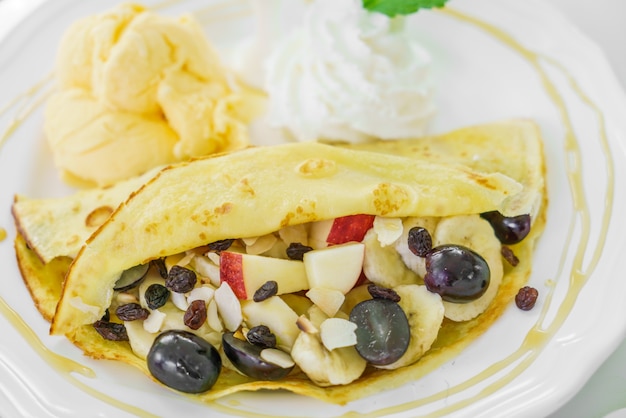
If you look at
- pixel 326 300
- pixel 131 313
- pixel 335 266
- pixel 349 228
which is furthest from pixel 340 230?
pixel 131 313

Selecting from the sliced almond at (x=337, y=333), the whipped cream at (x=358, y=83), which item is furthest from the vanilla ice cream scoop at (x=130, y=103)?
the sliced almond at (x=337, y=333)

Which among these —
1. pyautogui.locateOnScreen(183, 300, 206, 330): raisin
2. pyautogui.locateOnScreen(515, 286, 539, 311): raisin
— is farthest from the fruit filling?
pyautogui.locateOnScreen(515, 286, 539, 311): raisin

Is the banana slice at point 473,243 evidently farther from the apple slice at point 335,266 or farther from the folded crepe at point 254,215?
the apple slice at point 335,266

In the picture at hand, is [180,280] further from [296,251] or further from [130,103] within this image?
[130,103]

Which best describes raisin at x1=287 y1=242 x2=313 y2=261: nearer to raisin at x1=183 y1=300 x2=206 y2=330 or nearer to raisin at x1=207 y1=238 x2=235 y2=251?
raisin at x1=207 y1=238 x2=235 y2=251

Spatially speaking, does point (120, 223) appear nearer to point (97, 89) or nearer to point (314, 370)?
point (314, 370)

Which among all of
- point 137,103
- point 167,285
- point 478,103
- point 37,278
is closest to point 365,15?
point 478,103
